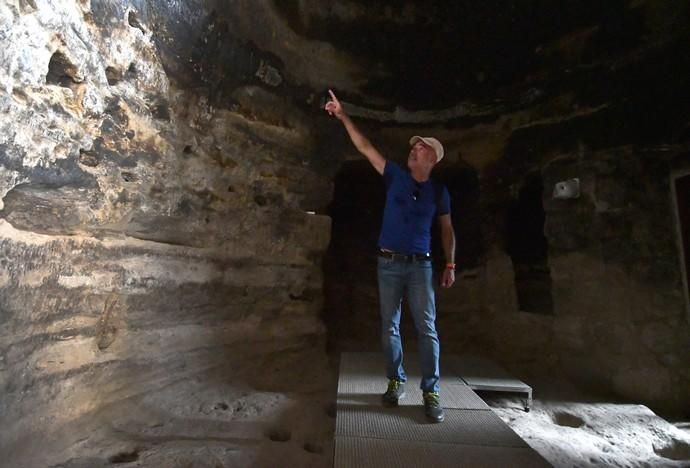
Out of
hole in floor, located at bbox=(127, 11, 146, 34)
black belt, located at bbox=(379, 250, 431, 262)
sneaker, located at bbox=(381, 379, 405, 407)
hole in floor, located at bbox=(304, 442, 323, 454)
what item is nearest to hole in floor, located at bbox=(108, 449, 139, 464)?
hole in floor, located at bbox=(304, 442, 323, 454)

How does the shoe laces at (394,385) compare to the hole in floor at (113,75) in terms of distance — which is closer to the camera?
the hole in floor at (113,75)

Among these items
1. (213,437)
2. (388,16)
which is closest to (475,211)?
(388,16)

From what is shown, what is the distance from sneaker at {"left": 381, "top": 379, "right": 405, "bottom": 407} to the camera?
2.13m

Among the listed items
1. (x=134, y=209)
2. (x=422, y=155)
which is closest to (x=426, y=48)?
(x=422, y=155)

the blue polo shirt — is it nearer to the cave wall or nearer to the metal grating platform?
the metal grating platform

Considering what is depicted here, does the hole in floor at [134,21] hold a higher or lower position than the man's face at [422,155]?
higher

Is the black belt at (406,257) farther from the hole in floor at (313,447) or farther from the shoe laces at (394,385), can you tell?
the hole in floor at (313,447)

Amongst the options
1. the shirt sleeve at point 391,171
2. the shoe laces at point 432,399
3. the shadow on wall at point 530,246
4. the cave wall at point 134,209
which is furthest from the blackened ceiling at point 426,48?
the shoe laces at point 432,399

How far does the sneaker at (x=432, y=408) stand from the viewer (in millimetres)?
1955

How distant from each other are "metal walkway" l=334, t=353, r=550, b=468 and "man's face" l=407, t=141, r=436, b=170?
122 centimetres

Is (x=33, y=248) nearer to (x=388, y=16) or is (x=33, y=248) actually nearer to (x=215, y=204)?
(x=215, y=204)

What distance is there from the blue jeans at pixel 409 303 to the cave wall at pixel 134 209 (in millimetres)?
1174

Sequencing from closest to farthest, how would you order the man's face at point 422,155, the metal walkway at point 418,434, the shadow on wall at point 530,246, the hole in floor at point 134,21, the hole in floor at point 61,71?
the metal walkway at point 418,434
the hole in floor at point 61,71
the hole in floor at point 134,21
the man's face at point 422,155
the shadow on wall at point 530,246

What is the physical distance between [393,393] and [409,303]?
456mm
